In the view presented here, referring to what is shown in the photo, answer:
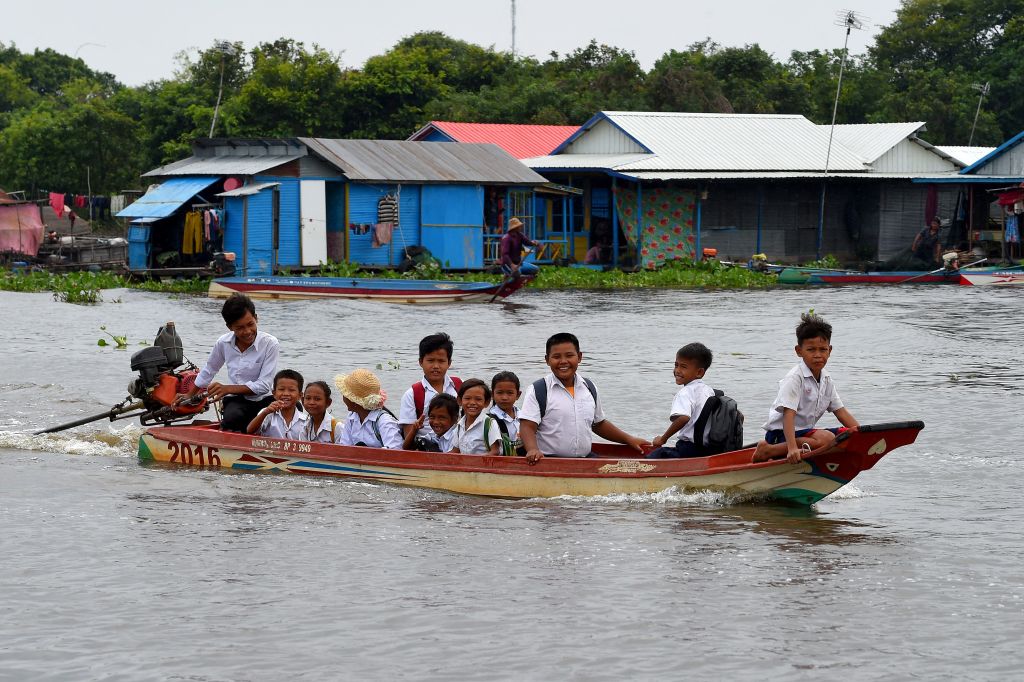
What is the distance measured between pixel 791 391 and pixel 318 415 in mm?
3532

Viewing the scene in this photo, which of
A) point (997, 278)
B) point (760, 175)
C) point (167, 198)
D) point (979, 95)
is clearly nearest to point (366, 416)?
point (167, 198)

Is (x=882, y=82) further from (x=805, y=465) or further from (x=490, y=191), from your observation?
(x=805, y=465)

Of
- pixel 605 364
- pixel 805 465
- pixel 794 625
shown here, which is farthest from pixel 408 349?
pixel 794 625

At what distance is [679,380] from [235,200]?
18798mm

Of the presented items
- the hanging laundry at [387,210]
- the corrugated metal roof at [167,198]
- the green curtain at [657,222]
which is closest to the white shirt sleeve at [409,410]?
the corrugated metal roof at [167,198]

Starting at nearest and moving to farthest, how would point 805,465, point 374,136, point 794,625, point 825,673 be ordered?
1. point 825,673
2. point 794,625
3. point 805,465
4. point 374,136

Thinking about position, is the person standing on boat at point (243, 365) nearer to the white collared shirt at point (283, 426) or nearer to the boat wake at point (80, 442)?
the white collared shirt at point (283, 426)

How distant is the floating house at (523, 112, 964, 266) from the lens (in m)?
30.1

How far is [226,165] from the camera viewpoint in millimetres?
27156

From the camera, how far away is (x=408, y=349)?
1786 cm

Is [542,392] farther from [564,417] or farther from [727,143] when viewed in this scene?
[727,143]

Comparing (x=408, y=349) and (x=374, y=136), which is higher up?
(x=374, y=136)

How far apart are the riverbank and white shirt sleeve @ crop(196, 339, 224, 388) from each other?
15.5m

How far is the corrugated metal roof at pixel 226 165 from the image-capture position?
1035 inches
